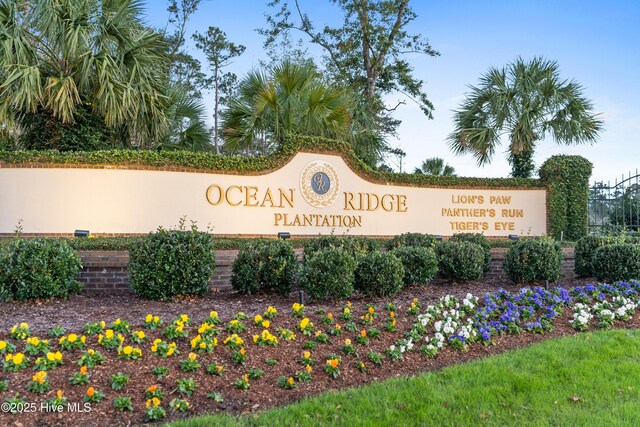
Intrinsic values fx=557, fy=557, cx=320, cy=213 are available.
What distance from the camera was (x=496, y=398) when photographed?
14.2 feet

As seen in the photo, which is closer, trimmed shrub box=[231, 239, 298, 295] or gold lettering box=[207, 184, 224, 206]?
trimmed shrub box=[231, 239, 298, 295]

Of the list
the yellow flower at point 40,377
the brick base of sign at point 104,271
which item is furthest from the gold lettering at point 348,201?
the yellow flower at point 40,377

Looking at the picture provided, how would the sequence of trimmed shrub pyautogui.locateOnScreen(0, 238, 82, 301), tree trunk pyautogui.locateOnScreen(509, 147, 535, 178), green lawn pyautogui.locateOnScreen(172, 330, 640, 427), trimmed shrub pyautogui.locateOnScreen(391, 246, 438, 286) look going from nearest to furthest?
green lawn pyautogui.locateOnScreen(172, 330, 640, 427)
trimmed shrub pyautogui.locateOnScreen(0, 238, 82, 301)
trimmed shrub pyautogui.locateOnScreen(391, 246, 438, 286)
tree trunk pyautogui.locateOnScreen(509, 147, 535, 178)

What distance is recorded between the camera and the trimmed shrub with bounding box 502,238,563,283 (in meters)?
8.79

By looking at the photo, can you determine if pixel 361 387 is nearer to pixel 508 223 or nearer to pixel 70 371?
pixel 70 371

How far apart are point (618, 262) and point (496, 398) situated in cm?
578

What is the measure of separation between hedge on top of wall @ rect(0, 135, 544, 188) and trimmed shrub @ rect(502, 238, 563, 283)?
491cm

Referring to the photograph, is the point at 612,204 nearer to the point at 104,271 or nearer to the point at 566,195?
the point at 566,195

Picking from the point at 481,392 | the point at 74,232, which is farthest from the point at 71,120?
the point at 481,392

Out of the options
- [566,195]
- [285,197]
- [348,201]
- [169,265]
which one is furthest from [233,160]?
[566,195]

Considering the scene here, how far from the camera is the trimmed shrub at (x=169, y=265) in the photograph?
6.89 metres

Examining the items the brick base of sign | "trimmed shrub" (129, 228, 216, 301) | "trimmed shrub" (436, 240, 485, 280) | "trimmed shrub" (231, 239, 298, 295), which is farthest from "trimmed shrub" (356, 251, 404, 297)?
the brick base of sign

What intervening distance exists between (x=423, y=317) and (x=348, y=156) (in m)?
7.15

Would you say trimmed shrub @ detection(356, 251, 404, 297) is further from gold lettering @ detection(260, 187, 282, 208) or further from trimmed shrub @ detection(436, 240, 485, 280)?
gold lettering @ detection(260, 187, 282, 208)
